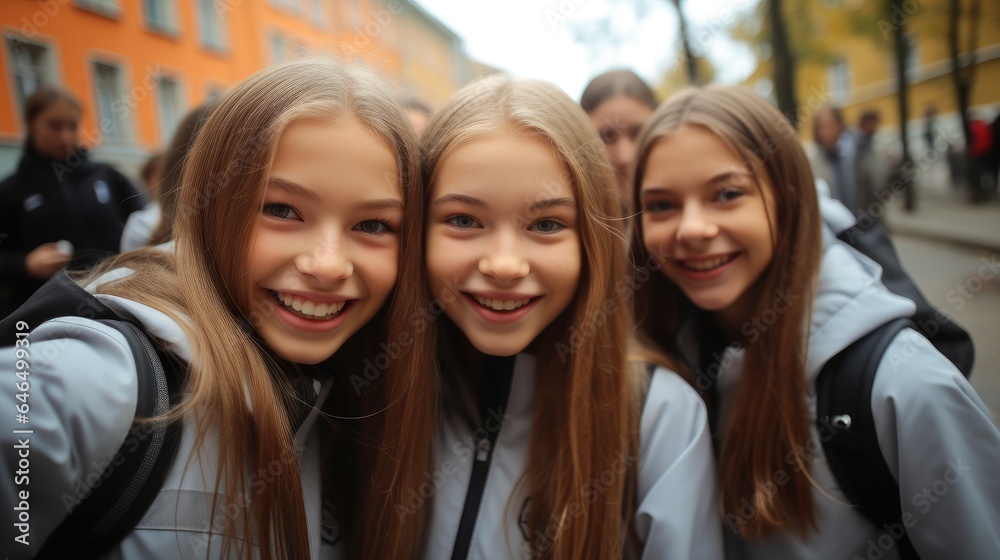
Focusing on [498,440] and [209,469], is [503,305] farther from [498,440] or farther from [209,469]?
[209,469]

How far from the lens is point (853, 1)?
37.2 ft

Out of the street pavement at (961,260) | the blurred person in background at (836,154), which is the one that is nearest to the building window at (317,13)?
the blurred person in background at (836,154)

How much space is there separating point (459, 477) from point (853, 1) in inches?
534

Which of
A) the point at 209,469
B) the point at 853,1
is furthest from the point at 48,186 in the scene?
the point at 853,1

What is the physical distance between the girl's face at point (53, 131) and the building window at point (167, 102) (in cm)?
1155

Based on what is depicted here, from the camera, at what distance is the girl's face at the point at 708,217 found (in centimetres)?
182

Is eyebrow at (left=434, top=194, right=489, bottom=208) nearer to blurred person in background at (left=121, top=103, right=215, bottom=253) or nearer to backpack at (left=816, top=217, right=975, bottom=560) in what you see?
backpack at (left=816, top=217, right=975, bottom=560)

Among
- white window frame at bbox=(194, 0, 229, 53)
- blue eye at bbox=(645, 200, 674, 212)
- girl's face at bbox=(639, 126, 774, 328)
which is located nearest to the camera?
girl's face at bbox=(639, 126, 774, 328)

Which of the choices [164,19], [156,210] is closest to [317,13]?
[164,19]

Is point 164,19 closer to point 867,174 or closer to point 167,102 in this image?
point 167,102

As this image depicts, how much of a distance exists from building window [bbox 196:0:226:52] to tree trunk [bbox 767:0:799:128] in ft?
43.3

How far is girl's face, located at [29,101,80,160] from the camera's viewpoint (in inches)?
126

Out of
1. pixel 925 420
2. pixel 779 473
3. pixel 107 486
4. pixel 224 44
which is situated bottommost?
pixel 779 473

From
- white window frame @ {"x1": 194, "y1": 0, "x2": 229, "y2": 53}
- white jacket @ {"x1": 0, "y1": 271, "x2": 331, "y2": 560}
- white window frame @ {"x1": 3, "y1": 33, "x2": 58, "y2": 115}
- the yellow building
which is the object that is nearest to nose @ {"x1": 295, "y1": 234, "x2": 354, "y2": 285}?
white jacket @ {"x1": 0, "y1": 271, "x2": 331, "y2": 560}
